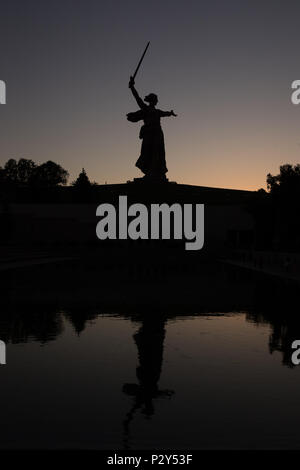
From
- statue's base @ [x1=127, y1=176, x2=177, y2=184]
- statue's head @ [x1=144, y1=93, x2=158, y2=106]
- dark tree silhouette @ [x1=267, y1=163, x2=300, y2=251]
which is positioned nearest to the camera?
statue's head @ [x1=144, y1=93, x2=158, y2=106]

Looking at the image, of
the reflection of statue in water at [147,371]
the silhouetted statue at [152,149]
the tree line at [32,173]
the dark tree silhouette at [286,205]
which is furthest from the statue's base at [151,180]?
the tree line at [32,173]

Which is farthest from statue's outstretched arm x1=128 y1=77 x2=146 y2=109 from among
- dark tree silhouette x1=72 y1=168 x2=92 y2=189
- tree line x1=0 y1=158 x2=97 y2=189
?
tree line x1=0 y1=158 x2=97 y2=189

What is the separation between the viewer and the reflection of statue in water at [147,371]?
7751 millimetres

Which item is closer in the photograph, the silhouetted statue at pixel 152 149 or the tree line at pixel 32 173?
the silhouetted statue at pixel 152 149

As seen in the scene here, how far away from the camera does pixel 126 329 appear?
1431 centimetres

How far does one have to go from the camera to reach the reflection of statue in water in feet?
25.4

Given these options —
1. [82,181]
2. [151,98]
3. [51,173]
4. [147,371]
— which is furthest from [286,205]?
[51,173]

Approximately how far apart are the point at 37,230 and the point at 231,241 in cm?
2424

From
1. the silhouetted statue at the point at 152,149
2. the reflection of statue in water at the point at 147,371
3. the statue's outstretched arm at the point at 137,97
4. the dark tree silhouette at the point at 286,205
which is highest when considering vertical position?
the statue's outstretched arm at the point at 137,97

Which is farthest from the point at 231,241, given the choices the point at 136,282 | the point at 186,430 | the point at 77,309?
the point at 186,430

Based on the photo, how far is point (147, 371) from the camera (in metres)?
9.89

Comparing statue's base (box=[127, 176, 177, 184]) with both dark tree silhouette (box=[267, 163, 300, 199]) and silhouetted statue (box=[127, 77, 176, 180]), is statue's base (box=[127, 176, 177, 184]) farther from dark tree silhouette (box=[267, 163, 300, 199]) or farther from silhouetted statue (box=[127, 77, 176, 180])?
dark tree silhouette (box=[267, 163, 300, 199])

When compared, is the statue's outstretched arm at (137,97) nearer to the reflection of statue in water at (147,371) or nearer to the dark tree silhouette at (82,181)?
the reflection of statue in water at (147,371)
